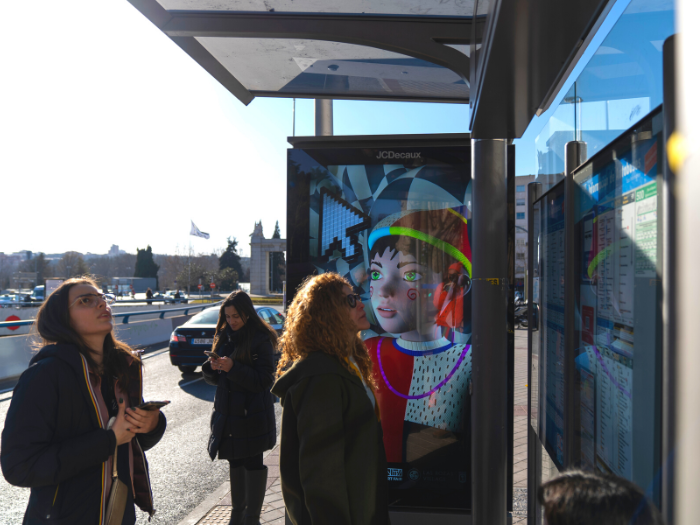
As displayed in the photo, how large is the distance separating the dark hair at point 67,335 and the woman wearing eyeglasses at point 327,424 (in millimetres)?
939

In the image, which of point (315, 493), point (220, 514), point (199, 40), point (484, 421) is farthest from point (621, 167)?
point (220, 514)

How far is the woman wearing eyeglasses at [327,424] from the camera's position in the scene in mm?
1699

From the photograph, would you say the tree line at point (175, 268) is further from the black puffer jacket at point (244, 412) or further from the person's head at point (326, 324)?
the person's head at point (326, 324)

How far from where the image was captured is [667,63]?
83 cm

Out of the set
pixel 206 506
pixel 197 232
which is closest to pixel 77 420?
pixel 206 506

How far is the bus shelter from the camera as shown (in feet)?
3.88

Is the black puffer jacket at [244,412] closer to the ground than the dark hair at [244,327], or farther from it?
closer to the ground

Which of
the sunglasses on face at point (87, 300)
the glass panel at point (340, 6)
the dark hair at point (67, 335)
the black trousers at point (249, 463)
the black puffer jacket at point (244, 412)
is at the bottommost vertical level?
the black trousers at point (249, 463)

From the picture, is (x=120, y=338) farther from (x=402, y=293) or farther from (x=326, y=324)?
(x=326, y=324)

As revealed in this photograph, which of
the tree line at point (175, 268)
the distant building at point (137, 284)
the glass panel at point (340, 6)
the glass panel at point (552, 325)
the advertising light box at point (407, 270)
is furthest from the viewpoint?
the distant building at point (137, 284)

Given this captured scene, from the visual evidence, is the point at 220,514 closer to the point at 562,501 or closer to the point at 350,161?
the point at 350,161

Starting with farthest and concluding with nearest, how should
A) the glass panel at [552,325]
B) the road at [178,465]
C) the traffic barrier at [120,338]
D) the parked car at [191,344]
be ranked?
the traffic barrier at [120,338] → the parked car at [191,344] → the road at [178,465] → the glass panel at [552,325]

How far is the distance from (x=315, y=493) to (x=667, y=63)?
1613mm

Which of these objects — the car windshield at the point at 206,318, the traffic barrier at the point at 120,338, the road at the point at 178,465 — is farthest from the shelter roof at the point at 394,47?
the car windshield at the point at 206,318
